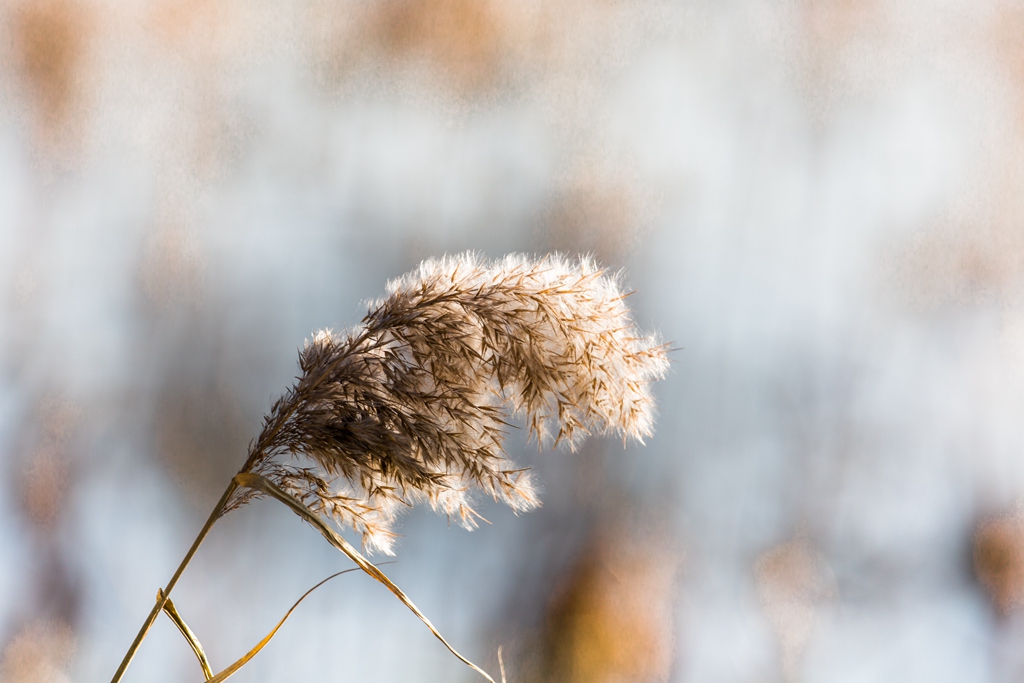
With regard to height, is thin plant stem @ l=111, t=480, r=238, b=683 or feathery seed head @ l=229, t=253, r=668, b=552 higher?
feathery seed head @ l=229, t=253, r=668, b=552

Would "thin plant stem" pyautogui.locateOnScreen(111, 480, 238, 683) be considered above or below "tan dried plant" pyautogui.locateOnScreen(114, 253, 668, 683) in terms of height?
below

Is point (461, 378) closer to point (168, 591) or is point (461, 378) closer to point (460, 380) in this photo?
point (460, 380)

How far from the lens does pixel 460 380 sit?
2.62ft

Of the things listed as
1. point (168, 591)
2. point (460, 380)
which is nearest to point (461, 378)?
point (460, 380)

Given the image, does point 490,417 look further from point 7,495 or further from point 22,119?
point 22,119

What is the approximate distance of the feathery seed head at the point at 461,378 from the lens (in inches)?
30.3

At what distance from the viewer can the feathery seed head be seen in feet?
2.53

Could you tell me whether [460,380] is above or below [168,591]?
above

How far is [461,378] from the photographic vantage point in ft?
2.61

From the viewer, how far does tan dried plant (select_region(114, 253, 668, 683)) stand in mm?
771

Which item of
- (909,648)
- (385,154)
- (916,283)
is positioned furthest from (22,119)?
(909,648)

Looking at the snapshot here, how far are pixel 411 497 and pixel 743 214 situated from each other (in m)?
1.81

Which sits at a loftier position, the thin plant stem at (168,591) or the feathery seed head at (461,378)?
the feathery seed head at (461,378)

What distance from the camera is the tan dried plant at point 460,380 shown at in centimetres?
77
